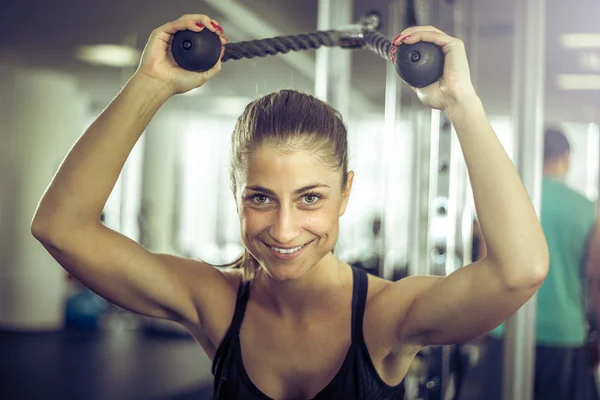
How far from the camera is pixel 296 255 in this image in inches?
44.3

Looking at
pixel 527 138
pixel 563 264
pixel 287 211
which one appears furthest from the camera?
pixel 563 264

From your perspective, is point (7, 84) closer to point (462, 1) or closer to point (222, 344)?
point (462, 1)

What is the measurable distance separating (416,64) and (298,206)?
1.05ft

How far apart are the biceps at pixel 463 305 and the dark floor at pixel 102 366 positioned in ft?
13.0

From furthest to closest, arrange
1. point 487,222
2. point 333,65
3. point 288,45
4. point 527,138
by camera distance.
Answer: point 333,65
point 527,138
point 288,45
point 487,222

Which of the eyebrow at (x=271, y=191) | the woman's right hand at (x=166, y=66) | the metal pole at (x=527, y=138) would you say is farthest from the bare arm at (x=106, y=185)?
the metal pole at (x=527, y=138)

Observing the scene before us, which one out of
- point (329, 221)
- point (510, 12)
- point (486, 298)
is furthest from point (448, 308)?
point (510, 12)

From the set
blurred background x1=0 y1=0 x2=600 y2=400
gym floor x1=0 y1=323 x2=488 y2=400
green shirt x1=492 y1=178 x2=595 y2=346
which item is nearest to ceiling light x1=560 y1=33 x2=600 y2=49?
blurred background x1=0 y1=0 x2=600 y2=400

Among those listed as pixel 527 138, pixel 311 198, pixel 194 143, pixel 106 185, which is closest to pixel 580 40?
pixel 527 138

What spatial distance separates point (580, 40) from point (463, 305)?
5617 mm

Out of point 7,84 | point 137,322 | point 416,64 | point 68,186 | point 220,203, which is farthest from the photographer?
point 220,203

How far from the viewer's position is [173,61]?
46.1 inches

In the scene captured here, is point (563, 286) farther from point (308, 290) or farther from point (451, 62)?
point (451, 62)

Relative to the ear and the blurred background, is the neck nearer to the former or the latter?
the ear
